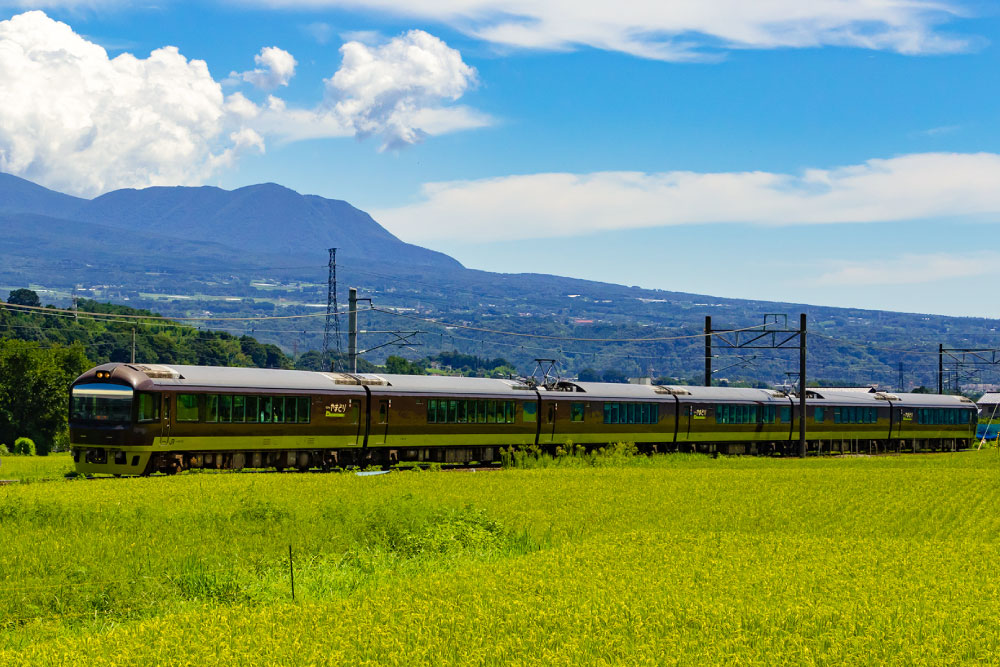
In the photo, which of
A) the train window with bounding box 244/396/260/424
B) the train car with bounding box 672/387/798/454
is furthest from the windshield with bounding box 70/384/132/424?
the train car with bounding box 672/387/798/454

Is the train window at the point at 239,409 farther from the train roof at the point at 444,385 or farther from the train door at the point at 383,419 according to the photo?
the train door at the point at 383,419

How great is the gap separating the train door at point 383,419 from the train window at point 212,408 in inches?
291

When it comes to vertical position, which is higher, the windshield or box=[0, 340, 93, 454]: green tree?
the windshield

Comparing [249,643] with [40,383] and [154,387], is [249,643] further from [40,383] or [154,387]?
[40,383]

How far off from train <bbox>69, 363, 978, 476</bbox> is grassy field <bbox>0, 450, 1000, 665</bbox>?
15.8 ft

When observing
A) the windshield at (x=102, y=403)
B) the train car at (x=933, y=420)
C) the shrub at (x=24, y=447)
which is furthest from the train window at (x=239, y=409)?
the train car at (x=933, y=420)

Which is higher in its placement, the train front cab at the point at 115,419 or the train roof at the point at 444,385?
the train roof at the point at 444,385

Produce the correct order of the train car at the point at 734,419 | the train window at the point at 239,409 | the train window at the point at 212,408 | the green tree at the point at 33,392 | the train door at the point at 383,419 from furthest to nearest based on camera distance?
the green tree at the point at 33,392
the train car at the point at 734,419
the train door at the point at 383,419
the train window at the point at 239,409
the train window at the point at 212,408

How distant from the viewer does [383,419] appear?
43.3m

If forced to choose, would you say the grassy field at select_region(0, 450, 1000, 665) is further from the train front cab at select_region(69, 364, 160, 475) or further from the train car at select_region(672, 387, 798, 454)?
the train car at select_region(672, 387, 798, 454)

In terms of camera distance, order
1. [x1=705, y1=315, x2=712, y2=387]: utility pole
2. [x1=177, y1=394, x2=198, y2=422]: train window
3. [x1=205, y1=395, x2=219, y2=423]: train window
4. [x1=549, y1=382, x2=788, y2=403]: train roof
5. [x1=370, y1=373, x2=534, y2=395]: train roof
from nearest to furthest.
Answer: [x1=177, y1=394, x2=198, y2=422]: train window
[x1=205, y1=395, x2=219, y2=423]: train window
[x1=370, y1=373, x2=534, y2=395]: train roof
[x1=549, y1=382, x2=788, y2=403]: train roof
[x1=705, y1=315, x2=712, y2=387]: utility pole

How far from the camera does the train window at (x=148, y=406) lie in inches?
Answer: 1405

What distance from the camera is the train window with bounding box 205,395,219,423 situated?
37.4 metres

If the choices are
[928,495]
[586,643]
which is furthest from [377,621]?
[928,495]
